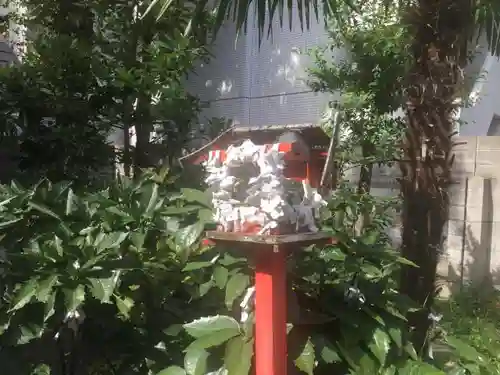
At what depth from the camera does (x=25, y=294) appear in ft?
9.22

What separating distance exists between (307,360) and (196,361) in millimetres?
522

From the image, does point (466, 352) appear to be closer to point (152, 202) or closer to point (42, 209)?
point (152, 202)

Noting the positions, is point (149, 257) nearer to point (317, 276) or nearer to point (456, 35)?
point (317, 276)

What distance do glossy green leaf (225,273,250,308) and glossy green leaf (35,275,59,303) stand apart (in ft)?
2.65

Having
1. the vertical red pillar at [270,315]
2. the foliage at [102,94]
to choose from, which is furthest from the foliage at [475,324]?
the foliage at [102,94]

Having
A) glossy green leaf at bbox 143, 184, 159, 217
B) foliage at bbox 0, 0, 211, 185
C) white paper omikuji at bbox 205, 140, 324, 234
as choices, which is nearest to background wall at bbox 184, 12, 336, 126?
foliage at bbox 0, 0, 211, 185

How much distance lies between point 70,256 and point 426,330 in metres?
2.14

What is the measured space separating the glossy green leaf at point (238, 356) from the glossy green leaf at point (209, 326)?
0.26ft

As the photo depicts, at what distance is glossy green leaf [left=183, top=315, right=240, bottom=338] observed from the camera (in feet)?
9.55

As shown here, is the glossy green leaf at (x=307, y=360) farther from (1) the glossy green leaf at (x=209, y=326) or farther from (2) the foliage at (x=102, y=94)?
(2) the foliage at (x=102, y=94)

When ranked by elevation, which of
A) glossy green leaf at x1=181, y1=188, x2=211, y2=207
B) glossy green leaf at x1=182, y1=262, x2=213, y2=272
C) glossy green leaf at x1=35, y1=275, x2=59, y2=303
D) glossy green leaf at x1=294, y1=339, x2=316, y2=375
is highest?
glossy green leaf at x1=181, y1=188, x2=211, y2=207

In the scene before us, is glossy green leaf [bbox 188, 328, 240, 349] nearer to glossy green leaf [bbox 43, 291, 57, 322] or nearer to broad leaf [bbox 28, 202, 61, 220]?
glossy green leaf [bbox 43, 291, 57, 322]

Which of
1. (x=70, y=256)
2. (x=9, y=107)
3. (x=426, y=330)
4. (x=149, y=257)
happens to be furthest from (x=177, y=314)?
(x=9, y=107)

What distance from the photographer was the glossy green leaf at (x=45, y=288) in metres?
2.78
